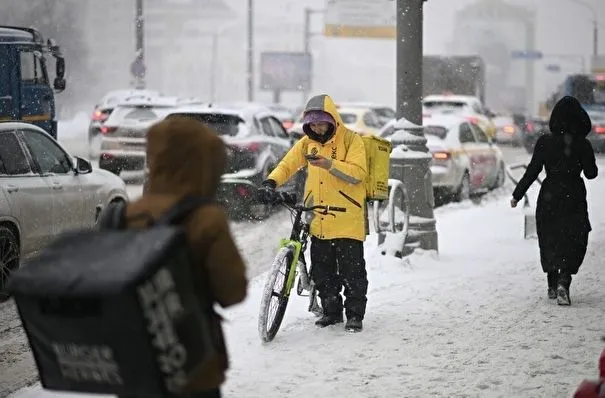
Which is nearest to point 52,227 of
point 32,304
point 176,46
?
point 32,304

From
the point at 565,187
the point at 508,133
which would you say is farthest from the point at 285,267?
the point at 508,133

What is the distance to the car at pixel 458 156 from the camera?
18.0 m

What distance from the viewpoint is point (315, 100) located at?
7.68m

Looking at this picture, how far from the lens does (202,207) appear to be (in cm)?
383

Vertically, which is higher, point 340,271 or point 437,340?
point 340,271

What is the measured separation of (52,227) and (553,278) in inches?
182

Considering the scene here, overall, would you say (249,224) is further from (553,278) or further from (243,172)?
(553,278)

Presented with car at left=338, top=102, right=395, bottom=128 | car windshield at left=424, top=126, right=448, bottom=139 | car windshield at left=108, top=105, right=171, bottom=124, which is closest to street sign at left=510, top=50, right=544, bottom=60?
car at left=338, top=102, right=395, bottom=128

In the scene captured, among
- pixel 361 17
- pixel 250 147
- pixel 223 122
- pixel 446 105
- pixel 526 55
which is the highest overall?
pixel 361 17

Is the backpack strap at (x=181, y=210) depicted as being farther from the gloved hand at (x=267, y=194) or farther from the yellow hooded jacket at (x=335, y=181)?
the yellow hooded jacket at (x=335, y=181)

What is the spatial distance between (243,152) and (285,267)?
26.1 feet

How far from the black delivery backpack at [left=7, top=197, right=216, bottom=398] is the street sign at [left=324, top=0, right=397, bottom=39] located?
5861 cm

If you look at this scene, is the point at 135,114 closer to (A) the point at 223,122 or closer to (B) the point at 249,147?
(A) the point at 223,122

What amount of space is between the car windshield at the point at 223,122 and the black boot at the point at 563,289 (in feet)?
24.3
